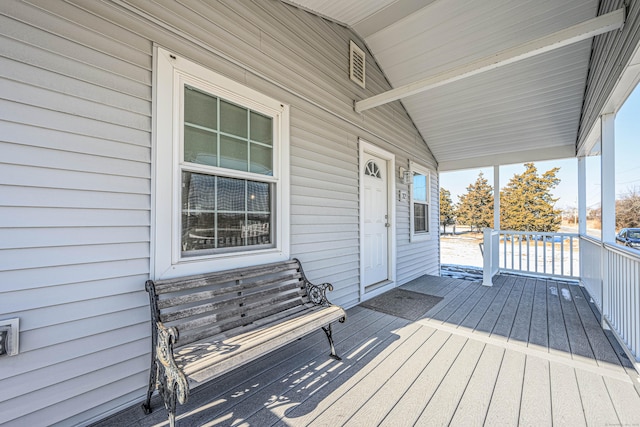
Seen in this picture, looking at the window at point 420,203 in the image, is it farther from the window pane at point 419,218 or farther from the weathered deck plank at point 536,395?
Answer: the weathered deck plank at point 536,395

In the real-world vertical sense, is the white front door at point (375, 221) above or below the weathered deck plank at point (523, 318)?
above

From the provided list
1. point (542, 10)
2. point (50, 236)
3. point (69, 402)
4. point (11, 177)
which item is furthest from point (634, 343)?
point (11, 177)

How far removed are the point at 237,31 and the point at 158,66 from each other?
89cm

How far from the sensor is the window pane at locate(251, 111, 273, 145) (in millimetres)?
2512

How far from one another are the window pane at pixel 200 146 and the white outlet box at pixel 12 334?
4.18 feet

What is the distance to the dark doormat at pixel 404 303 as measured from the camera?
3430 mm

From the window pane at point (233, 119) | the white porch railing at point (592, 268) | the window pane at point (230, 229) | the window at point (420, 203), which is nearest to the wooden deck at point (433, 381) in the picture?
the white porch railing at point (592, 268)

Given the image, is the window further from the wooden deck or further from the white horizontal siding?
the white horizontal siding

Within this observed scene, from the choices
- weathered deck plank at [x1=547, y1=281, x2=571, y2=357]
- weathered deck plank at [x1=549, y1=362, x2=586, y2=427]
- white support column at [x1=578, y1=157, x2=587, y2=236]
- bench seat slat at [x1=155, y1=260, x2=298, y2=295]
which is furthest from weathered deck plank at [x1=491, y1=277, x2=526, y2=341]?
bench seat slat at [x1=155, y1=260, x2=298, y2=295]

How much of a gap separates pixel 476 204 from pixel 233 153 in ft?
66.5

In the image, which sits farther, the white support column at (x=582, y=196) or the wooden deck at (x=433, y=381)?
the white support column at (x=582, y=196)

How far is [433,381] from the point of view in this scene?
200cm

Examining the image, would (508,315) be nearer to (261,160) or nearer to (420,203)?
(420,203)

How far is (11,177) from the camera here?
4.49 feet
